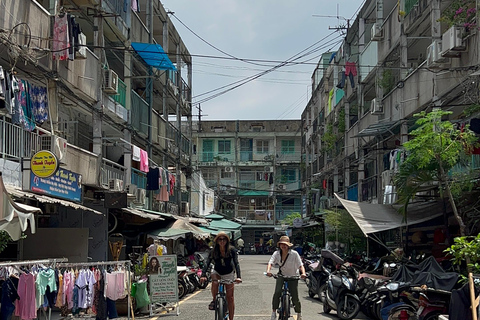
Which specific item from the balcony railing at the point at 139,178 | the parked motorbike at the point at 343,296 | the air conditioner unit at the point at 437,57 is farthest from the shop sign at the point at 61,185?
the air conditioner unit at the point at 437,57

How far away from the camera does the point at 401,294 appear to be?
37.1ft

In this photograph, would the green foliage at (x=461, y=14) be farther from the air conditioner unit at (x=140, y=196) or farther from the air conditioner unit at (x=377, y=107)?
the air conditioner unit at (x=140, y=196)

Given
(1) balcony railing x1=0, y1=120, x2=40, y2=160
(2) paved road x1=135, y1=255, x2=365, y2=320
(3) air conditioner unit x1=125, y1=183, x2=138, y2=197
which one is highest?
(1) balcony railing x1=0, y1=120, x2=40, y2=160

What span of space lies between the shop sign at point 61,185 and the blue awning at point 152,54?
7.37 metres

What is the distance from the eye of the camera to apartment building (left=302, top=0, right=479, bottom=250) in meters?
16.0

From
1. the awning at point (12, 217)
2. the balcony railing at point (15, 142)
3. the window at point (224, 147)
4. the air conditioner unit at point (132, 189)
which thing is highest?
the window at point (224, 147)

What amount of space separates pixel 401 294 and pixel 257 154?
171 ft

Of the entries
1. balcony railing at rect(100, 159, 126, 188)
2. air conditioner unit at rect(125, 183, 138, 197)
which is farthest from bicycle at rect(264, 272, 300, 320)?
air conditioner unit at rect(125, 183, 138, 197)

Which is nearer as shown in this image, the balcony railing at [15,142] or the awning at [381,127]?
the balcony railing at [15,142]

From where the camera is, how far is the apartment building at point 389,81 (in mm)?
16047

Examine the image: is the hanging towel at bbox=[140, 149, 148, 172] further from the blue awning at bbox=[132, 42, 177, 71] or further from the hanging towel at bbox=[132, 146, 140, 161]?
the blue awning at bbox=[132, 42, 177, 71]

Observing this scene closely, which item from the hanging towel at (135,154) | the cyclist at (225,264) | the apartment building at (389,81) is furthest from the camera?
the hanging towel at (135,154)

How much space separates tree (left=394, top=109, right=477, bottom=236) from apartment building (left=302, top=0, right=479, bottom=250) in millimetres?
1161

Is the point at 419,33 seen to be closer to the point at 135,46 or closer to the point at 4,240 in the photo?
the point at 135,46
